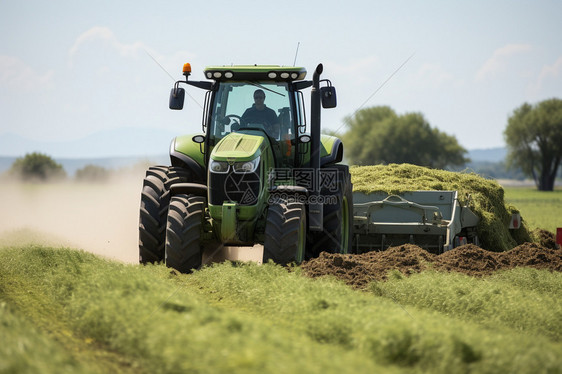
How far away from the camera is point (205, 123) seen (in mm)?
10492

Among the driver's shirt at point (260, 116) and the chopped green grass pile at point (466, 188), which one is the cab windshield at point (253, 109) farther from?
the chopped green grass pile at point (466, 188)

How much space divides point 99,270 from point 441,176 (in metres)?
8.79

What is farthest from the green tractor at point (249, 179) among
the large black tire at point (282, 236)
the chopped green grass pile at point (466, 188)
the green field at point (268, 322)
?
the chopped green grass pile at point (466, 188)

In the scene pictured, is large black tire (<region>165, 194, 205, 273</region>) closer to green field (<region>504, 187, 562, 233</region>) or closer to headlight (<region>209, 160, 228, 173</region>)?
headlight (<region>209, 160, 228, 173</region>)

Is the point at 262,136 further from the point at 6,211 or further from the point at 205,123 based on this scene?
the point at 6,211

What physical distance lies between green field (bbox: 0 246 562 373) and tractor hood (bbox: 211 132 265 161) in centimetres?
143

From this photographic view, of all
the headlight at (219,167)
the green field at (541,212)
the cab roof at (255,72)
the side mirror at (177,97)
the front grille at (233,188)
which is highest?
the cab roof at (255,72)

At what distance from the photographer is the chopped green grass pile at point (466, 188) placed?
13.7 metres

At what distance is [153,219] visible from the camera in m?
9.80

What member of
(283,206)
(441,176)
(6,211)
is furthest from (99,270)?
(6,211)

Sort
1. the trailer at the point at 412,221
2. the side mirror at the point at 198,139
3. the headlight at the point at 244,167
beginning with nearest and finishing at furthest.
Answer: the headlight at the point at 244,167
the side mirror at the point at 198,139
the trailer at the point at 412,221

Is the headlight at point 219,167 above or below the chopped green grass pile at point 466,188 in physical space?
above

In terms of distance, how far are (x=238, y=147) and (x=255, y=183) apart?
56 cm

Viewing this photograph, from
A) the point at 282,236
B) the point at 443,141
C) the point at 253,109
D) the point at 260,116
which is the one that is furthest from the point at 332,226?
the point at 443,141
